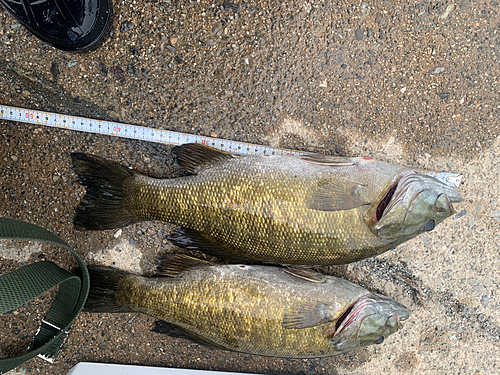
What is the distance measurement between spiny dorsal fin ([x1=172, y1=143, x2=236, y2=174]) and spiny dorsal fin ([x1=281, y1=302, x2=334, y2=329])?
48.1 inches

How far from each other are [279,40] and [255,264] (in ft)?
6.07

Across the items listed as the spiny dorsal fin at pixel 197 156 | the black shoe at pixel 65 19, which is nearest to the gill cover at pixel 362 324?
the spiny dorsal fin at pixel 197 156

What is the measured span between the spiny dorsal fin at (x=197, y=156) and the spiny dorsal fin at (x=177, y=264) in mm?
684

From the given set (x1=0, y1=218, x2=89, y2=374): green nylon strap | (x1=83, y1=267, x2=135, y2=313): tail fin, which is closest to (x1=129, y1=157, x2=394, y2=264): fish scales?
(x1=83, y1=267, x2=135, y2=313): tail fin

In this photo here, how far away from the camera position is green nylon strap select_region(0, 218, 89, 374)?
7.23 ft

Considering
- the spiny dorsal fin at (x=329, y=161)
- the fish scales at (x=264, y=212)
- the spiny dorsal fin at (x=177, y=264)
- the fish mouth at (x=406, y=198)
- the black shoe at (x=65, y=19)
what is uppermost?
the black shoe at (x=65, y=19)

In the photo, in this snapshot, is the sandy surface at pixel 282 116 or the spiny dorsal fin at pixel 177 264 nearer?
the spiny dorsal fin at pixel 177 264

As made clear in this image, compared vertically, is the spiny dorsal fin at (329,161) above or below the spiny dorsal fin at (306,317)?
above

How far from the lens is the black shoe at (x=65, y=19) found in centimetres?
236

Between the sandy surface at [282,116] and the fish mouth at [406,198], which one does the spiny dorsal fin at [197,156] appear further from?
the fish mouth at [406,198]

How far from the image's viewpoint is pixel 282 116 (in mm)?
2672

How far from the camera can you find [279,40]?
2600 mm

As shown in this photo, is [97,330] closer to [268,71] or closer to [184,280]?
[184,280]

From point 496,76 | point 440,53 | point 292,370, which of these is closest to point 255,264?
point 292,370
